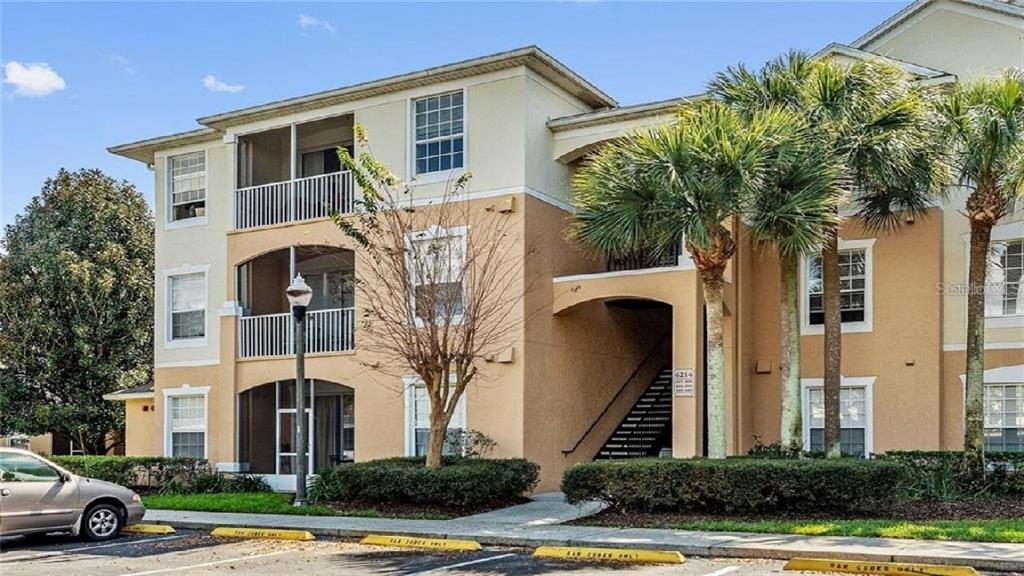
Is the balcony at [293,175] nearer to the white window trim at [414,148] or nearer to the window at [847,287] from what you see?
the white window trim at [414,148]

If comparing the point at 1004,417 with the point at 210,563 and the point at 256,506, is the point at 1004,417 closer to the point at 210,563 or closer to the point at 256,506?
the point at 256,506

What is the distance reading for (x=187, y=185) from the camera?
1001 inches

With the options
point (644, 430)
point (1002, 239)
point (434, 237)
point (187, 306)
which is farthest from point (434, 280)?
point (1002, 239)

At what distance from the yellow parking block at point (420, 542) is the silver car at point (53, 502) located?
3.79m

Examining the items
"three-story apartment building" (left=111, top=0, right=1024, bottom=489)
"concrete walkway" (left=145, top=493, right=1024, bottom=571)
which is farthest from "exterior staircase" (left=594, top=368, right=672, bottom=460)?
"concrete walkway" (left=145, top=493, right=1024, bottom=571)

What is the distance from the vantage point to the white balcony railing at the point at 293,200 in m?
22.7

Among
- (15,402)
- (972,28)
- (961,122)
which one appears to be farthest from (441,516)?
(15,402)

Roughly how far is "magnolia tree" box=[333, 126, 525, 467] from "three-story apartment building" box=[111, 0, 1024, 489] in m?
0.27

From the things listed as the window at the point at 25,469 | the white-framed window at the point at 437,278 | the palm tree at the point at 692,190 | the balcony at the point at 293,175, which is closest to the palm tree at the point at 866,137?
the palm tree at the point at 692,190

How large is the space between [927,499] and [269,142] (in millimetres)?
16949

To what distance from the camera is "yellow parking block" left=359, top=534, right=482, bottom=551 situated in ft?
45.5

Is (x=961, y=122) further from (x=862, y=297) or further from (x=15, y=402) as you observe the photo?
(x=15, y=402)

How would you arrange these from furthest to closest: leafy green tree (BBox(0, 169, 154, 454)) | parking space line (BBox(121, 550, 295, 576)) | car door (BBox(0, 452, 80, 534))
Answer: leafy green tree (BBox(0, 169, 154, 454)) → car door (BBox(0, 452, 80, 534)) → parking space line (BBox(121, 550, 295, 576))

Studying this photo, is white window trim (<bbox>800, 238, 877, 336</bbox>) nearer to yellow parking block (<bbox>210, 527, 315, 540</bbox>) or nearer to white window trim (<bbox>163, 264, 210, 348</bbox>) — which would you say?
yellow parking block (<bbox>210, 527, 315, 540</bbox>)
